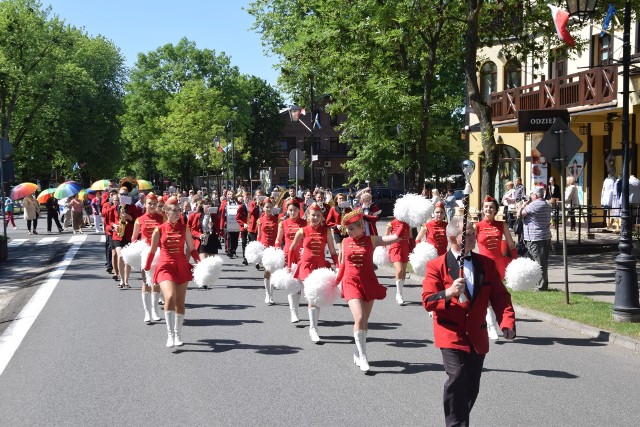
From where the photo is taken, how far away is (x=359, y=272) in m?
8.50

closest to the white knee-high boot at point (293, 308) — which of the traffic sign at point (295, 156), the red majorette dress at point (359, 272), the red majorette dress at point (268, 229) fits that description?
the red majorette dress at point (359, 272)

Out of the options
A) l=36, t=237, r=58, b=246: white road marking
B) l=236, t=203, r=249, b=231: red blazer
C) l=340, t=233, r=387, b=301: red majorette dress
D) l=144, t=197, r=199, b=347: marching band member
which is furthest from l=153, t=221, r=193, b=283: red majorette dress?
l=36, t=237, r=58, b=246: white road marking

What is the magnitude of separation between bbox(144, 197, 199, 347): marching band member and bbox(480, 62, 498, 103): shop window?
28.2m

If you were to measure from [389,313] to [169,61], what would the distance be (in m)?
68.5

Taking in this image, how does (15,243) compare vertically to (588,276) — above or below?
above

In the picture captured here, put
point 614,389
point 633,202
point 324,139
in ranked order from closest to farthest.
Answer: point 614,389, point 633,202, point 324,139

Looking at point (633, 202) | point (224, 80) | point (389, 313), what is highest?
point (224, 80)

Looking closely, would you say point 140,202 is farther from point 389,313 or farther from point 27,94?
point 27,94

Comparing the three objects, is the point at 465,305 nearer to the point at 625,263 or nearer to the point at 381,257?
the point at 625,263

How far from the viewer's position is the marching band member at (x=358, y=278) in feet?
27.3

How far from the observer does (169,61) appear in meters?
76.9

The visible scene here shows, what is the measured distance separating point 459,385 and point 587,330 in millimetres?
5763

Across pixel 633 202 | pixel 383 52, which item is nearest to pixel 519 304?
pixel 633 202

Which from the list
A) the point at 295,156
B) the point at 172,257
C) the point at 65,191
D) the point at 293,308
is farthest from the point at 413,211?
the point at 65,191
